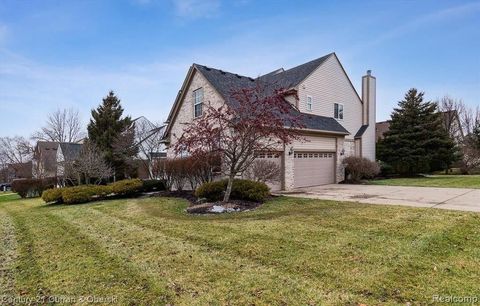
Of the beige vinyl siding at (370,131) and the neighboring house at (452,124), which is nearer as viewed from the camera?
the beige vinyl siding at (370,131)

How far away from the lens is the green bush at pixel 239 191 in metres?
10.5

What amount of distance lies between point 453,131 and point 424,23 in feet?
94.9

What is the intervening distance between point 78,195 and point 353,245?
1237 cm

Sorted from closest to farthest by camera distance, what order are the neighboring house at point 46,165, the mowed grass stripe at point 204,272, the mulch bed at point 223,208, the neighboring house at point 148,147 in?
the mowed grass stripe at point 204,272 → the mulch bed at point 223,208 → the neighboring house at point 148,147 → the neighboring house at point 46,165

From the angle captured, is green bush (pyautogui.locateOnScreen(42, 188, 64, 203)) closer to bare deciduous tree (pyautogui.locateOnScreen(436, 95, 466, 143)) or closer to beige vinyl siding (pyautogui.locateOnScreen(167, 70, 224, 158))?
beige vinyl siding (pyautogui.locateOnScreen(167, 70, 224, 158))

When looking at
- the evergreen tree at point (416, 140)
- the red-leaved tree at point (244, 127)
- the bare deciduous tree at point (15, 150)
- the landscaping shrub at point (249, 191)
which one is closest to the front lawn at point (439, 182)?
the evergreen tree at point (416, 140)

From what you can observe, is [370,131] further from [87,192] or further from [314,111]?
[87,192]

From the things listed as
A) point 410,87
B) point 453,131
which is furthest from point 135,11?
point 453,131

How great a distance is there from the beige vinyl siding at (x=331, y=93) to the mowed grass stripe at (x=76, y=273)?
48.0 feet

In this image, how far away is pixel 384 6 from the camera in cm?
1229

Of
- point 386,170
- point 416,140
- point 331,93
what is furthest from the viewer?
point 386,170

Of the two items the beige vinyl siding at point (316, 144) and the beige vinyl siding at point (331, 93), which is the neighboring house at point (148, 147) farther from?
the beige vinyl siding at point (331, 93)

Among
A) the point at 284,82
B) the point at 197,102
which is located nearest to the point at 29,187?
the point at 197,102

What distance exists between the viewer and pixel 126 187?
1432 cm
